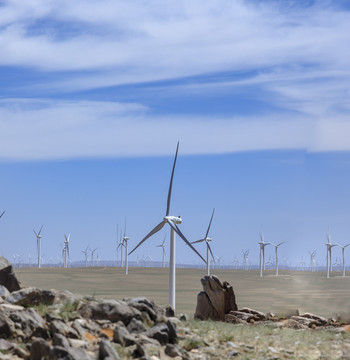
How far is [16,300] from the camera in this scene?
82.8ft

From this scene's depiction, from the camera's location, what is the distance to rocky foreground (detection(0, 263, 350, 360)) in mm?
21219

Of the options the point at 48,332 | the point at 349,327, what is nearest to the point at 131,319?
the point at 48,332

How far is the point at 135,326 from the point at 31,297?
421 centimetres

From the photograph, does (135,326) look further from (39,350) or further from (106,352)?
(39,350)

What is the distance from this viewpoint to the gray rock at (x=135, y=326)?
79.8 feet

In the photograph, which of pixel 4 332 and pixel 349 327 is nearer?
pixel 4 332

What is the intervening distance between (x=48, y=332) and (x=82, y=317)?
230 cm

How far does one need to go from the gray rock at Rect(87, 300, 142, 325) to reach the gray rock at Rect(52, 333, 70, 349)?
3.60m

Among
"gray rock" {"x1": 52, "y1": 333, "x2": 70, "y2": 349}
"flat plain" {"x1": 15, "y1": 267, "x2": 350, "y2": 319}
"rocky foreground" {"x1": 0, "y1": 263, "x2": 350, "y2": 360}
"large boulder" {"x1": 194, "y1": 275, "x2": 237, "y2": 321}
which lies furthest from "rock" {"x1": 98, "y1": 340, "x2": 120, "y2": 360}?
"flat plain" {"x1": 15, "y1": 267, "x2": 350, "y2": 319}

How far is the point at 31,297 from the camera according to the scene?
1009 inches

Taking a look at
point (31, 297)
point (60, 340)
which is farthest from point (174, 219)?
point (60, 340)

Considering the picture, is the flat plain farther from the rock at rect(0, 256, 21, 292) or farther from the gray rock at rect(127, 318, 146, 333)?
the gray rock at rect(127, 318, 146, 333)

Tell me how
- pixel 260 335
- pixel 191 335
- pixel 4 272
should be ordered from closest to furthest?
pixel 191 335, pixel 260 335, pixel 4 272

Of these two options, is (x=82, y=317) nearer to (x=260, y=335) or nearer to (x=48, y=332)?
(x=48, y=332)
